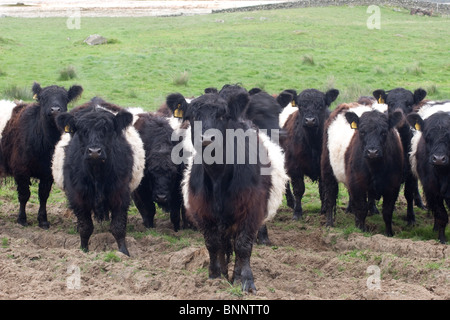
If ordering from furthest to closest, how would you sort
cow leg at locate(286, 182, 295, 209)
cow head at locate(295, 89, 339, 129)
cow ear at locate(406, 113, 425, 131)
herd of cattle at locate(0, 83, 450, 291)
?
cow leg at locate(286, 182, 295, 209) → cow head at locate(295, 89, 339, 129) → cow ear at locate(406, 113, 425, 131) → herd of cattle at locate(0, 83, 450, 291)

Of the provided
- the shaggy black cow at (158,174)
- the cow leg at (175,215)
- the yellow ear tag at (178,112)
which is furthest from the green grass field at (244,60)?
the yellow ear tag at (178,112)

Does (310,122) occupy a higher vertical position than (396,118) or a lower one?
lower

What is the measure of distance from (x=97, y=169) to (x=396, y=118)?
4239 mm

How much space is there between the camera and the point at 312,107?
35.5ft

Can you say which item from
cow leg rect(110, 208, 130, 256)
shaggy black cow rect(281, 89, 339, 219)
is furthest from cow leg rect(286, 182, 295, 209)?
cow leg rect(110, 208, 130, 256)

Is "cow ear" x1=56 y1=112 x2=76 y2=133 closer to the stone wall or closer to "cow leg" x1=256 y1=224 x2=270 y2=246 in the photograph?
"cow leg" x1=256 y1=224 x2=270 y2=246

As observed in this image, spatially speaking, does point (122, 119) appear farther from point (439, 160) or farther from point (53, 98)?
point (439, 160)

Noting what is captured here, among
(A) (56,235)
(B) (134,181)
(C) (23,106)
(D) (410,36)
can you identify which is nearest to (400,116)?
(B) (134,181)

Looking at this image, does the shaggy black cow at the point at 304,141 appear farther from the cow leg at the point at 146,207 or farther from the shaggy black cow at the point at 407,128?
the cow leg at the point at 146,207

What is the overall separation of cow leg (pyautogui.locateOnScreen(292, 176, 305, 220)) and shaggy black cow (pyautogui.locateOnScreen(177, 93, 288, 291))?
4.09m

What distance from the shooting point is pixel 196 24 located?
151ft

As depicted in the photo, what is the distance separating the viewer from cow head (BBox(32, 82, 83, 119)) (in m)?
9.97

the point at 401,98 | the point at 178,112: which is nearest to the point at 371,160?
the point at 401,98
